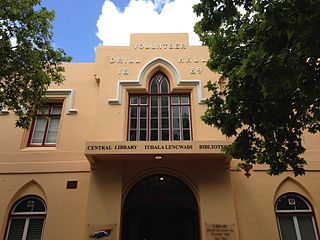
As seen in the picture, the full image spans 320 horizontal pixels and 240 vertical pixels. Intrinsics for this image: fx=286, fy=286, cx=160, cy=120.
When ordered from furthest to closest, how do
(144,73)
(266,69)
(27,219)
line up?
1. (144,73)
2. (27,219)
3. (266,69)

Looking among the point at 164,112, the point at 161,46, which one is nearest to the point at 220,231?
the point at 164,112

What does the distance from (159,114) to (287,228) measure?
569 centimetres

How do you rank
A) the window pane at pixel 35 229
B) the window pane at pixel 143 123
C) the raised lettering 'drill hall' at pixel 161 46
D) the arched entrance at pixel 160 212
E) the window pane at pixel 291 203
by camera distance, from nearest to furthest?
1. the window pane at pixel 35 229
2. the window pane at pixel 291 203
3. the window pane at pixel 143 123
4. the arched entrance at pixel 160 212
5. the raised lettering 'drill hall' at pixel 161 46

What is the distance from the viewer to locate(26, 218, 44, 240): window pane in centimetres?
908

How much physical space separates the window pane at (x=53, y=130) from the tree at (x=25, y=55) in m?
2.20

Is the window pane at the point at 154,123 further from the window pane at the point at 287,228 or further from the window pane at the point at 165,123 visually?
the window pane at the point at 287,228

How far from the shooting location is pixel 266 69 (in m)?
5.08

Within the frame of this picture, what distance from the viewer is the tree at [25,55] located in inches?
307

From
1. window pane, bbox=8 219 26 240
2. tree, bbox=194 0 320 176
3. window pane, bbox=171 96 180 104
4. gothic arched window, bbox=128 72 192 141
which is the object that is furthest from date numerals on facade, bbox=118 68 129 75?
window pane, bbox=8 219 26 240

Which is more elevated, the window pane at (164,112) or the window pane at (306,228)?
the window pane at (164,112)

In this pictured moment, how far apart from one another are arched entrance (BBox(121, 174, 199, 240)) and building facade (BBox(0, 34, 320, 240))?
41 mm

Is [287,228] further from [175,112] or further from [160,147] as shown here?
[175,112]

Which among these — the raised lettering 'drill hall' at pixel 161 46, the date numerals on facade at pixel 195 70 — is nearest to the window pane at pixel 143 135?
the date numerals on facade at pixel 195 70

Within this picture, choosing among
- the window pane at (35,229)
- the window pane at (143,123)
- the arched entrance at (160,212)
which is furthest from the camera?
the arched entrance at (160,212)
